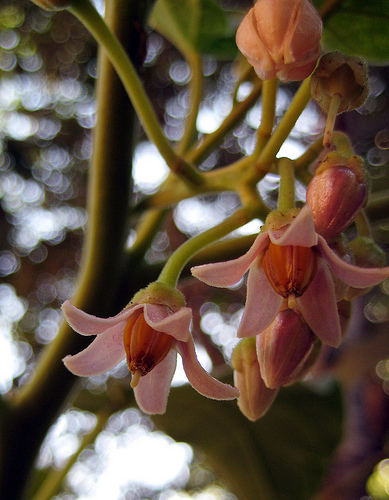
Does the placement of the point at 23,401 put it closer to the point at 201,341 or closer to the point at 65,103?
the point at 201,341

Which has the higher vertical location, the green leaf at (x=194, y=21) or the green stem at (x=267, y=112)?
the green leaf at (x=194, y=21)

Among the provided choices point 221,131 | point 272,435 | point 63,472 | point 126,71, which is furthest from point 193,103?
point 272,435

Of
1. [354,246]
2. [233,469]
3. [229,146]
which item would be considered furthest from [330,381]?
[229,146]

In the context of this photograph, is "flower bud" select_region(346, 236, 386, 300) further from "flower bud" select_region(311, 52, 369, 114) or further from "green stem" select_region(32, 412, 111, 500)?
"green stem" select_region(32, 412, 111, 500)

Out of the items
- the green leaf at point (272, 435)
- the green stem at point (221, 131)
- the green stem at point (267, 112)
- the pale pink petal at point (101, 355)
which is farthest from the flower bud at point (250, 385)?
the green leaf at point (272, 435)

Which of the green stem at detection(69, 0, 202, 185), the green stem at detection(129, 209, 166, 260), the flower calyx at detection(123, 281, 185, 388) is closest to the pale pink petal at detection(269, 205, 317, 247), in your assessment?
the flower calyx at detection(123, 281, 185, 388)

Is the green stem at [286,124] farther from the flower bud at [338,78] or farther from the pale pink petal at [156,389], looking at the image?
the pale pink petal at [156,389]
